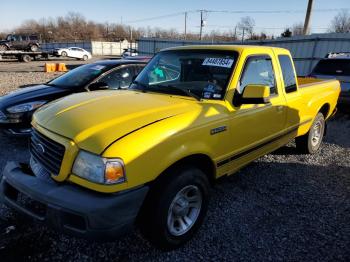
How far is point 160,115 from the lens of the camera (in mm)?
2838

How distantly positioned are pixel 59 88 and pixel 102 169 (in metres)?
4.08

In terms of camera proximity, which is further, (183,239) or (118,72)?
(118,72)

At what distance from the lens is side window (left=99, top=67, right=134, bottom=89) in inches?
242

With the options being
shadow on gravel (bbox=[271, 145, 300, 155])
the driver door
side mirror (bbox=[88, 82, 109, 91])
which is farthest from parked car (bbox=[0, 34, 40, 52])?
the driver door

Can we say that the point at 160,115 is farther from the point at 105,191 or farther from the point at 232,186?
the point at 232,186

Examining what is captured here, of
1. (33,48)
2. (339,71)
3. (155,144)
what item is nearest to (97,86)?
(155,144)

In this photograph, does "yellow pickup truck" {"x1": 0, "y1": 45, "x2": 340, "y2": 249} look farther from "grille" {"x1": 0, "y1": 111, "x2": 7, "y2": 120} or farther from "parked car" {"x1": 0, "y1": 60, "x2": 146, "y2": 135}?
"grille" {"x1": 0, "y1": 111, "x2": 7, "y2": 120}

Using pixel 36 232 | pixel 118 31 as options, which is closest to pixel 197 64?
pixel 36 232

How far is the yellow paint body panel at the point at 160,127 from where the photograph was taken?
245cm

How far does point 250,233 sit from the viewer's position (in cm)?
330

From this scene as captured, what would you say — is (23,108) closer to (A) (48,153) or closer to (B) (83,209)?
(A) (48,153)

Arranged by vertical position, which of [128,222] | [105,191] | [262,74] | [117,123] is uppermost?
[262,74]

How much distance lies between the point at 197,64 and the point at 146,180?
1813mm

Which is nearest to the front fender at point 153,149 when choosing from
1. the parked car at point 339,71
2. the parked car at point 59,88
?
the parked car at point 59,88
